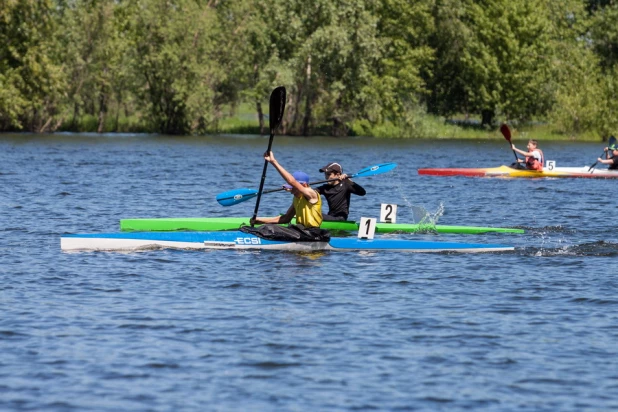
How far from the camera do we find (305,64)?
221 feet

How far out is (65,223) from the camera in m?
21.6

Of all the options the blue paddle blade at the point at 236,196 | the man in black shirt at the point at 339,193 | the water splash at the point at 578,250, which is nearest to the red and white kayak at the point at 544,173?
the water splash at the point at 578,250

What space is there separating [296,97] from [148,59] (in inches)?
378

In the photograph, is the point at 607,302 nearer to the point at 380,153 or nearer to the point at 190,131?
the point at 380,153

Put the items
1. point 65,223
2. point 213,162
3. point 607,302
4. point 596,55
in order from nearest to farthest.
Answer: point 607,302, point 65,223, point 213,162, point 596,55

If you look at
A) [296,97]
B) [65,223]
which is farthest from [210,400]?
[296,97]

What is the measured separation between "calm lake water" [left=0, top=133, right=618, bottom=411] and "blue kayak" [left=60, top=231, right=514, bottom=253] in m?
0.21

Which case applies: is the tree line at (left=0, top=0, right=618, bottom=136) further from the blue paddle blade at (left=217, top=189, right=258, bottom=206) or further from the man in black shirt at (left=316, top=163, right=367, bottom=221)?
the blue paddle blade at (left=217, top=189, right=258, bottom=206)

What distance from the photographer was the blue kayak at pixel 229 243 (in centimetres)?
1684

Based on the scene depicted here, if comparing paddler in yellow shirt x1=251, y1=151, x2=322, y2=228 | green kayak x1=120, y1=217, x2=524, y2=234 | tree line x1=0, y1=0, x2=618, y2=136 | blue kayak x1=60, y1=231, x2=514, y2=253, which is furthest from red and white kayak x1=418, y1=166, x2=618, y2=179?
tree line x1=0, y1=0, x2=618, y2=136

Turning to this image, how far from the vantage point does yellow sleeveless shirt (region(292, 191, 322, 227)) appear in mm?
16531

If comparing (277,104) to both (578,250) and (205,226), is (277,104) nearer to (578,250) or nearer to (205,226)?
(205,226)

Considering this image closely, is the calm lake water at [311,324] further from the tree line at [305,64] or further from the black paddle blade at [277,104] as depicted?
the tree line at [305,64]

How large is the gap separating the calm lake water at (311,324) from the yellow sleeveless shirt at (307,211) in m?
0.52
